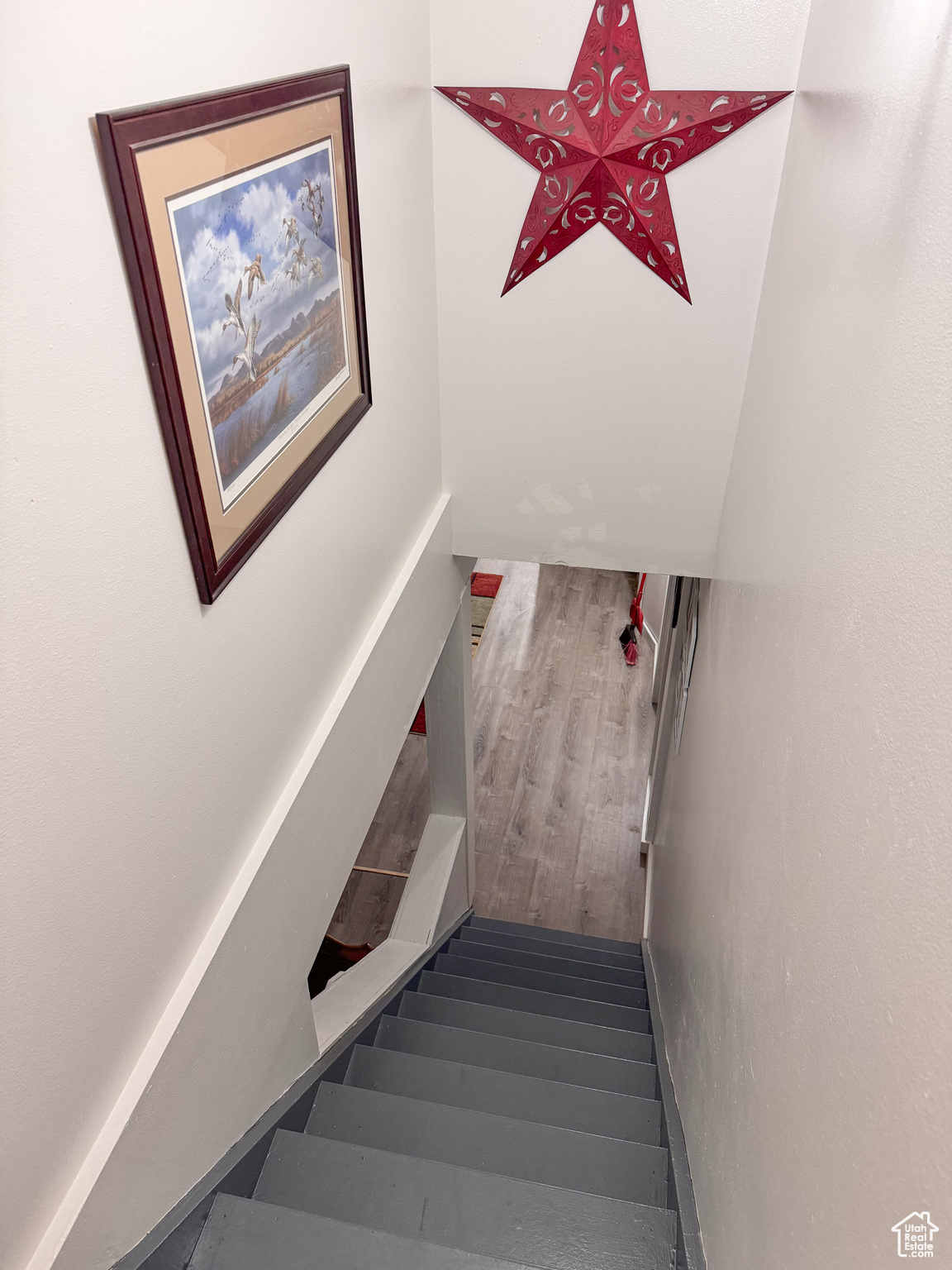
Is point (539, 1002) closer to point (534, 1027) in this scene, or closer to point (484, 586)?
point (534, 1027)

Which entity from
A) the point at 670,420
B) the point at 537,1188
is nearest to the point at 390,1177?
the point at 537,1188

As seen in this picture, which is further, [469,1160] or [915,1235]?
[469,1160]

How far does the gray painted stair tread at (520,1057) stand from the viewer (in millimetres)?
2902

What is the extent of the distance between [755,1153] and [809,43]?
2.56 m

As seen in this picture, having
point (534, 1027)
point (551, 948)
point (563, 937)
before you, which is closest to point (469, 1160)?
point (534, 1027)

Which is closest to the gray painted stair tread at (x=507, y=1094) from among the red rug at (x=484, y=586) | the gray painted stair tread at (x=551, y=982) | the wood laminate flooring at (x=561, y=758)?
the gray painted stair tread at (x=551, y=982)

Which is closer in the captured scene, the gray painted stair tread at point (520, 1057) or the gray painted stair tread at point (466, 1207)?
the gray painted stair tread at point (466, 1207)

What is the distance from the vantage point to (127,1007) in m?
1.45

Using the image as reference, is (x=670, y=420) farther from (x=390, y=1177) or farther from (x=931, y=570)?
(x=390, y=1177)

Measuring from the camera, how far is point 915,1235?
84cm

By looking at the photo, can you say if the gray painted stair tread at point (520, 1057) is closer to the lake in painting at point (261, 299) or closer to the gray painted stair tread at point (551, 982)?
the gray painted stair tread at point (551, 982)

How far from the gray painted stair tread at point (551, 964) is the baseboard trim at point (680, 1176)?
1.03 meters

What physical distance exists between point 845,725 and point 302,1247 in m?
1.56

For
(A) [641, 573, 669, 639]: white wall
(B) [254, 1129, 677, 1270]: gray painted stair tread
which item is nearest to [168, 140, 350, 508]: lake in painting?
(B) [254, 1129, 677, 1270]: gray painted stair tread
